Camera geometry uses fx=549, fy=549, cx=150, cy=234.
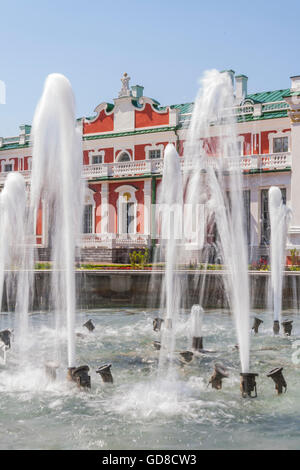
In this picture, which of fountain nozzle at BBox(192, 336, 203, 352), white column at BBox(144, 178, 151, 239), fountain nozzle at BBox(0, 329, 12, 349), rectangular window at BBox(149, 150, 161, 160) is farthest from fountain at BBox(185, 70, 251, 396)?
rectangular window at BBox(149, 150, 161, 160)

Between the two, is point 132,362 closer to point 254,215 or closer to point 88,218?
point 254,215

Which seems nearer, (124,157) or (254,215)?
(254,215)

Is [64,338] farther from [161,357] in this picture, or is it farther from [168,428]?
[168,428]

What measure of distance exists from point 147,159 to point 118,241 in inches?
238

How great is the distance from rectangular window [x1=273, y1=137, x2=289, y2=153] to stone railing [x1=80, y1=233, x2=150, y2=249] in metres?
8.68

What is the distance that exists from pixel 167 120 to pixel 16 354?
2603 cm

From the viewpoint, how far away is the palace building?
29.0 meters

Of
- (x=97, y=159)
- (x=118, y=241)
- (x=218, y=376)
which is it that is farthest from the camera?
(x=97, y=159)

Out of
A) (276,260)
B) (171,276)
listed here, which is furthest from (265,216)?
(171,276)

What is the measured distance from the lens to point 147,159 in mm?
32906

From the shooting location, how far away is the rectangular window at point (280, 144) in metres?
30.2

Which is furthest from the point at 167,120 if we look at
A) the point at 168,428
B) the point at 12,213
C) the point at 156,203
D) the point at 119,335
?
the point at 168,428

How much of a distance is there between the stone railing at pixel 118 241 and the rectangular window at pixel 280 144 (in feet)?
28.5

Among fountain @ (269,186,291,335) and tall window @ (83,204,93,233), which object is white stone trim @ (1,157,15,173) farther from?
fountain @ (269,186,291,335)
